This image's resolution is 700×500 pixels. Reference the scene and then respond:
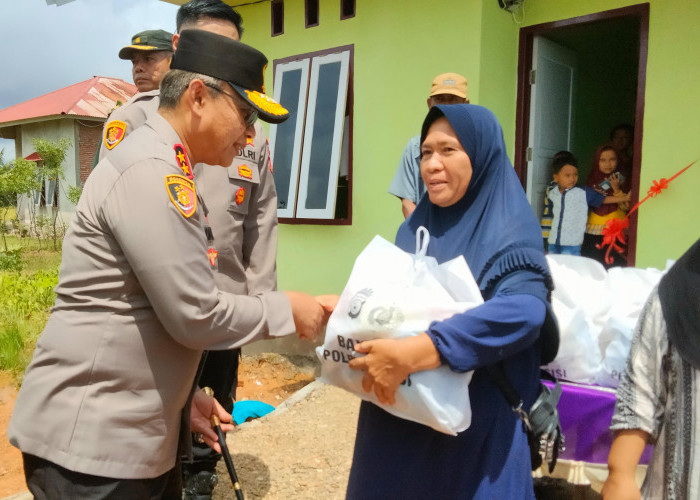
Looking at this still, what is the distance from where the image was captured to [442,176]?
174cm

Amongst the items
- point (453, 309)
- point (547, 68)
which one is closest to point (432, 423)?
point (453, 309)

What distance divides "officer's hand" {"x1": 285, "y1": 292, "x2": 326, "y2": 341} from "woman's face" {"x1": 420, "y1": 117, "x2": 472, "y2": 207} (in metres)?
0.48

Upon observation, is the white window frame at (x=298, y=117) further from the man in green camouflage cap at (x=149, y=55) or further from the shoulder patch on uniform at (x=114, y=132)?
the shoulder patch on uniform at (x=114, y=132)

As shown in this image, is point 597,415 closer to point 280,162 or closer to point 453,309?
point 453,309

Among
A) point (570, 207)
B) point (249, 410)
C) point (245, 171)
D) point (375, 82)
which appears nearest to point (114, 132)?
point (245, 171)

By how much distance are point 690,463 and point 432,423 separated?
2.10 ft

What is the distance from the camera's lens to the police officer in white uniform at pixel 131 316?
143cm

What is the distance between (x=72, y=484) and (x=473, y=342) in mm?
1039

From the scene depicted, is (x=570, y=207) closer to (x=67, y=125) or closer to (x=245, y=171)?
(x=245, y=171)

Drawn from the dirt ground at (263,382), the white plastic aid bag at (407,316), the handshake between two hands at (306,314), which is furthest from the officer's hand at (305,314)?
the dirt ground at (263,382)

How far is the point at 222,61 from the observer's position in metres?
1.58

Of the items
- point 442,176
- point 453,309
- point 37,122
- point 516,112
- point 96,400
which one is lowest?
point 96,400

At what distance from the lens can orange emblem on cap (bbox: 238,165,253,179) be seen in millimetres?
2766

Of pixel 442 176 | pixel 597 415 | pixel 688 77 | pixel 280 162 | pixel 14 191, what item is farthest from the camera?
pixel 14 191
